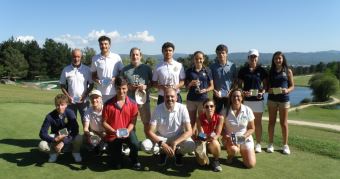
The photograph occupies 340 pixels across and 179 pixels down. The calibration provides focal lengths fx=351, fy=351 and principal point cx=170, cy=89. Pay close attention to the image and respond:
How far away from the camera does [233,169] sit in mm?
6473

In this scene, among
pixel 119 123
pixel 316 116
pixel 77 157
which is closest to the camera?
pixel 119 123

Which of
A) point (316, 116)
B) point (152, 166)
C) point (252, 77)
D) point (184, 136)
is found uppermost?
point (252, 77)

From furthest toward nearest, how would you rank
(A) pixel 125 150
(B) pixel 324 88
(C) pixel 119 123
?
(B) pixel 324 88 → (A) pixel 125 150 → (C) pixel 119 123

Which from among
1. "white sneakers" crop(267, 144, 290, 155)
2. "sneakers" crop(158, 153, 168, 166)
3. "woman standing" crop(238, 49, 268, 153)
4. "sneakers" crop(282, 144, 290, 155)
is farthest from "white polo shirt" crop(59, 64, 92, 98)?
"sneakers" crop(282, 144, 290, 155)

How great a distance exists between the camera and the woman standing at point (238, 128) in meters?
6.74

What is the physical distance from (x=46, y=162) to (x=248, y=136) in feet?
Answer: 12.7

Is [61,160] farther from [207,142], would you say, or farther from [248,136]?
[248,136]

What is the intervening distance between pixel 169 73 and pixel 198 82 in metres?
0.63

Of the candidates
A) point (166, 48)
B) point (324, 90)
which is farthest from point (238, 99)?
point (324, 90)

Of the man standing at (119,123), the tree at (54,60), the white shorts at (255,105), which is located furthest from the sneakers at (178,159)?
the tree at (54,60)

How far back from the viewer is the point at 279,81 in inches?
298

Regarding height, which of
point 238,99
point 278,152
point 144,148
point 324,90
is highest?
point 238,99

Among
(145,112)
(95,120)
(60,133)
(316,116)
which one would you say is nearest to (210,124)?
(145,112)

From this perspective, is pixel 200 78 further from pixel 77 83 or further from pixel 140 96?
pixel 77 83
